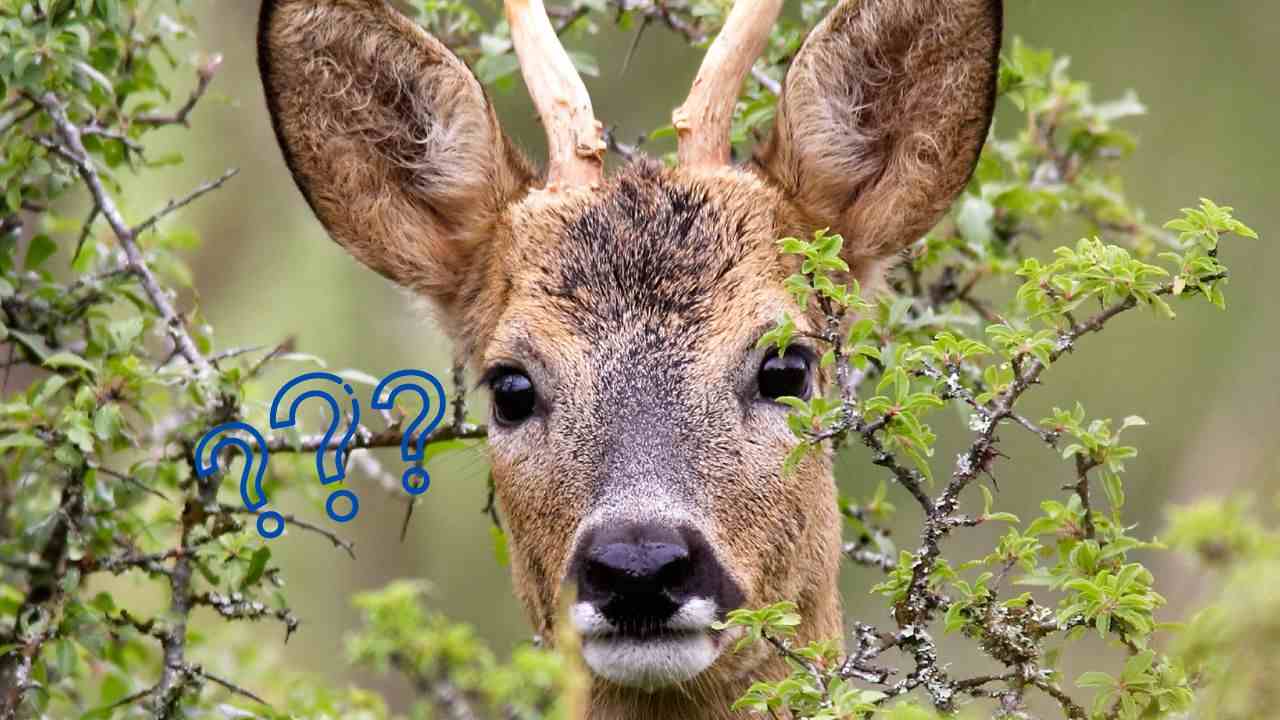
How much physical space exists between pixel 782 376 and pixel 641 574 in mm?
1151

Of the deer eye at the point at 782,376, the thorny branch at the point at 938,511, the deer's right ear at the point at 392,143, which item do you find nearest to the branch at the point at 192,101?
the deer's right ear at the point at 392,143

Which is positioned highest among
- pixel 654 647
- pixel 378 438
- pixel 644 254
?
pixel 644 254

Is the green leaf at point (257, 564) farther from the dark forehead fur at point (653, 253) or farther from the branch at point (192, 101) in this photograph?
the branch at point (192, 101)

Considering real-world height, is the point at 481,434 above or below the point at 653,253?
below

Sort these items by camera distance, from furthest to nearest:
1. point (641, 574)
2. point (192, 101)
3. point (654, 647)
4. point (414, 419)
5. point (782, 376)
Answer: point (192, 101) → point (414, 419) → point (782, 376) → point (654, 647) → point (641, 574)

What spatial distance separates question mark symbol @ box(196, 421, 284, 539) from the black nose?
160cm

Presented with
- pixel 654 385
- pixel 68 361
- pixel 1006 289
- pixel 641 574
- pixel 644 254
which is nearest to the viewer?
pixel 641 574

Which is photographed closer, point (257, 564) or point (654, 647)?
point (654, 647)

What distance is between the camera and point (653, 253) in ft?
19.7

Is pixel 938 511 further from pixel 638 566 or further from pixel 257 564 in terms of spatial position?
pixel 257 564

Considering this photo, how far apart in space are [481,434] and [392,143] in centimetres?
105

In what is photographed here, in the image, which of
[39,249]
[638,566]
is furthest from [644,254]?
[39,249]

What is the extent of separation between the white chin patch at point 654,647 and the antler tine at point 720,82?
197 cm

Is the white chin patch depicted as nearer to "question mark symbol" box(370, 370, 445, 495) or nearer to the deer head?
the deer head
